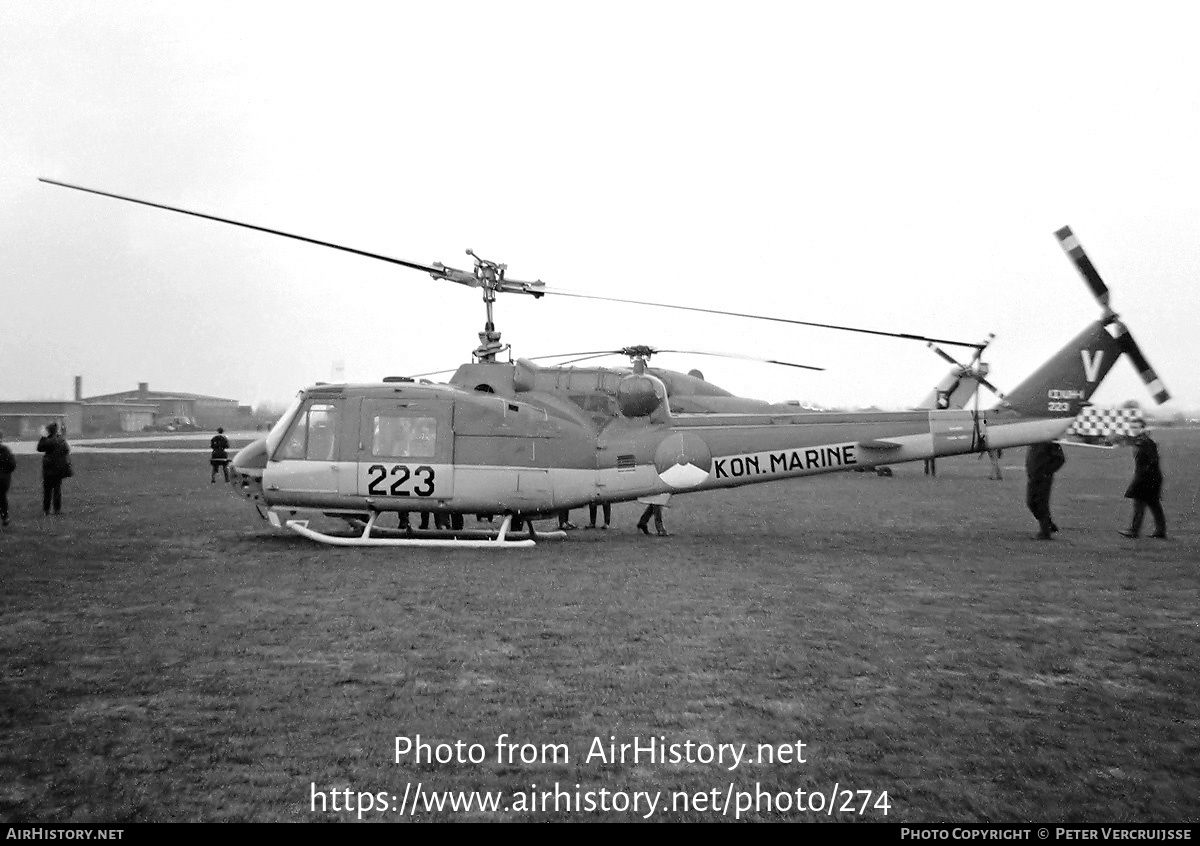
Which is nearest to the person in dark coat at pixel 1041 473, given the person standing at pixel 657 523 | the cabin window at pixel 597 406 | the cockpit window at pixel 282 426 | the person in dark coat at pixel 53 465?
the person standing at pixel 657 523

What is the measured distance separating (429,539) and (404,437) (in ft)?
4.78

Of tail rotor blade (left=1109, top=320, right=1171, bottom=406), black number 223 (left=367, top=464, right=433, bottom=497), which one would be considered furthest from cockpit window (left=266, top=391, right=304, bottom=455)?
tail rotor blade (left=1109, top=320, right=1171, bottom=406)

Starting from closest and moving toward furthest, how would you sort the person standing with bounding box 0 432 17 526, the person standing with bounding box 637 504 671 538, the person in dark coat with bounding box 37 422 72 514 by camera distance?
1. the person standing with bounding box 637 504 671 538
2. the person standing with bounding box 0 432 17 526
3. the person in dark coat with bounding box 37 422 72 514

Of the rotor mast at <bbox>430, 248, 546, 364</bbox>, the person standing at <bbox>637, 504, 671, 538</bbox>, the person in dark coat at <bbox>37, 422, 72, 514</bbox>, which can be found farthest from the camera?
the person in dark coat at <bbox>37, 422, 72, 514</bbox>

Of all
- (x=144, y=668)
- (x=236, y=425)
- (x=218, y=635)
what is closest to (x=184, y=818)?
(x=144, y=668)

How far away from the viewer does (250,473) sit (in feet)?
41.3

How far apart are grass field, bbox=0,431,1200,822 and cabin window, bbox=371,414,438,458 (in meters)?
1.51


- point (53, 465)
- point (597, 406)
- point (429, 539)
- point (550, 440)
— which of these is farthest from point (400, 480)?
point (53, 465)

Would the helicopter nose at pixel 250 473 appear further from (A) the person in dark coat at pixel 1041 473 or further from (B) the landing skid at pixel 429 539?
(A) the person in dark coat at pixel 1041 473

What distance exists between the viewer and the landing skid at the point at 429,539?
11.5 metres

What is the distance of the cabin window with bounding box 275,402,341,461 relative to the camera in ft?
39.9

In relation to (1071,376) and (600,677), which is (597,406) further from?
(600,677)

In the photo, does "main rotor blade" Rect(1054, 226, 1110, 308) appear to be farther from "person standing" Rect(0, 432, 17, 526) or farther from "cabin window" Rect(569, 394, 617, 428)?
"person standing" Rect(0, 432, 17, 526)

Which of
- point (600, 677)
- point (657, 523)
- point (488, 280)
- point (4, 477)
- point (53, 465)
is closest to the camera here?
point (600, 677)
